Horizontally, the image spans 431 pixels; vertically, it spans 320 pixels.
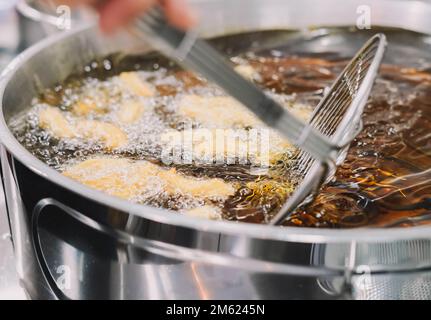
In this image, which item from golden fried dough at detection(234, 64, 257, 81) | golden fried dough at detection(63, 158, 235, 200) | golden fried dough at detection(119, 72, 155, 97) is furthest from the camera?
golden fried dough at detection(234, 64, 257, 81)

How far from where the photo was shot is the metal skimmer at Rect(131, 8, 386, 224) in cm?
113

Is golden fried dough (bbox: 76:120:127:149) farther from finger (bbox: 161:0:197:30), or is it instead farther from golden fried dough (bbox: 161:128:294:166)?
finger (bbox: 161:0:197:30)

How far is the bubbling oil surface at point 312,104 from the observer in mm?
1651

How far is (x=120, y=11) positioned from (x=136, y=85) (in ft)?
4.44

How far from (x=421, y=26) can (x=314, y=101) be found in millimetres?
933

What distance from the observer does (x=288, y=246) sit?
50.2 inches

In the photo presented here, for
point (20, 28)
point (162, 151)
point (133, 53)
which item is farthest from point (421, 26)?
point (20, 28)

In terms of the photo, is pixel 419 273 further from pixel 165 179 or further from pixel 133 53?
pixel 133 53

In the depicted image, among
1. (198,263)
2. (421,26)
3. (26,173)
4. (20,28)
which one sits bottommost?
(198,263)

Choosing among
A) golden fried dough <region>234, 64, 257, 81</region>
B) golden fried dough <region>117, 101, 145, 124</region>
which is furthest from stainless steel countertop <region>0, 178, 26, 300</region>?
golden fried dough <region>234, 64, 257, 81</region>

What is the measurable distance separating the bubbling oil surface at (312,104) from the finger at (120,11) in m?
0.68

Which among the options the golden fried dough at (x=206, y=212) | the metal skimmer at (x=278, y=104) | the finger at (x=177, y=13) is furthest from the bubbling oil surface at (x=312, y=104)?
the finger at (x=177, y=13)

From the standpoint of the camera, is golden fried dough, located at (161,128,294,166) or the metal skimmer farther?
golden fried dough, located at (161,128,294,166)

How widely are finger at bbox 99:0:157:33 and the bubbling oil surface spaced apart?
0.68m
